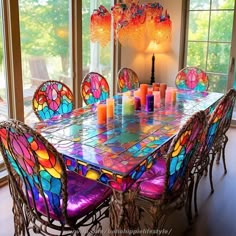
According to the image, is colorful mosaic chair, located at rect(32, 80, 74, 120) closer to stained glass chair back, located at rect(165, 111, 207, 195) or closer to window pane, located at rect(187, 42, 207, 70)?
stained glass chair back, located at rect(165, 111, 207, 195)

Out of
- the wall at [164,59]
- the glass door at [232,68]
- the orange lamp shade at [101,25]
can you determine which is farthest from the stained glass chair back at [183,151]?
the glass door at [232,68]

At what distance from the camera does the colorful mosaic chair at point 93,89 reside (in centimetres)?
312

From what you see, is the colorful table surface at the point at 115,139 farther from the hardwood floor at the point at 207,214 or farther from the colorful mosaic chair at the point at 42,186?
the hardwood floor at the point at 207,214

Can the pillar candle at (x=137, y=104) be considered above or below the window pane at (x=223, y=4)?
below

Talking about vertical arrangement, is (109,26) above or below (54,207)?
above

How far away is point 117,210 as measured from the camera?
1.63 metres

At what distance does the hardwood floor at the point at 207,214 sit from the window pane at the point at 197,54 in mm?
2417

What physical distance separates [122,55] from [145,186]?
10.0 ft

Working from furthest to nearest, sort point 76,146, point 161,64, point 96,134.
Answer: point 161,64 → point 96,134 → point 76,146

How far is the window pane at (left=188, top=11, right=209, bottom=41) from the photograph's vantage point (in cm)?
482

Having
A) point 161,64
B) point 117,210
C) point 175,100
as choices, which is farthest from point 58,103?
point 161,64


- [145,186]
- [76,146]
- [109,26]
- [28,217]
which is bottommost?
[28,217]

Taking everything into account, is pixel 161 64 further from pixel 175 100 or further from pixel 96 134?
pixel 96 134

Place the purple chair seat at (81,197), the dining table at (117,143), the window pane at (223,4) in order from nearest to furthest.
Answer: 1. the dining table at (117,143)
2. the purple chair seat at (81,197)
3. the window pane at (223,4)
